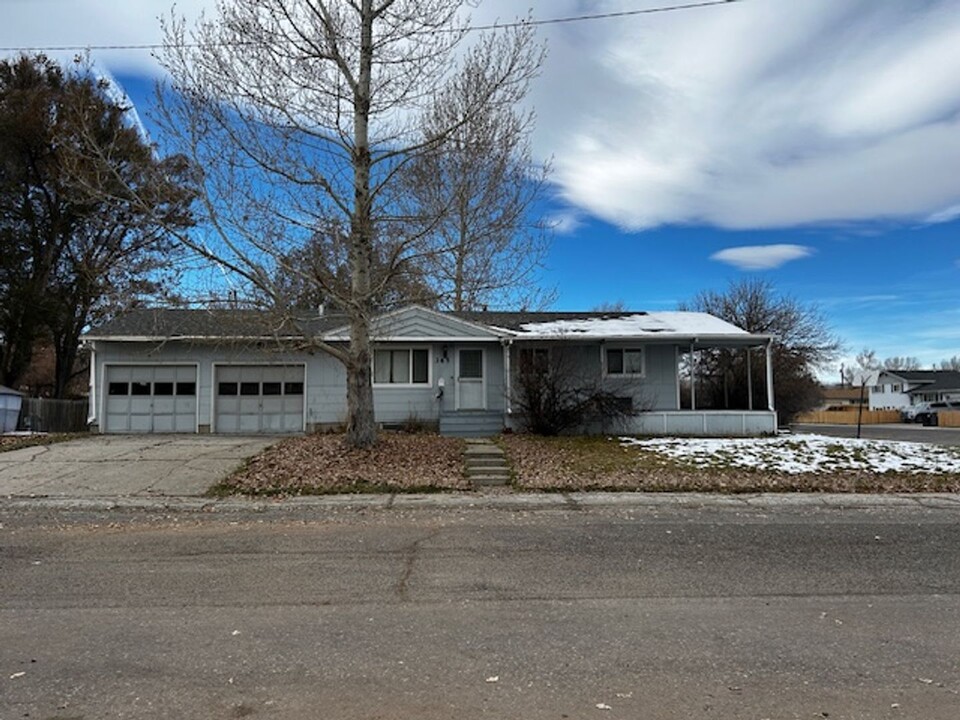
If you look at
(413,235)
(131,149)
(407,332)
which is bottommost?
(407,332)

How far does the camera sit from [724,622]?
4.69 meters

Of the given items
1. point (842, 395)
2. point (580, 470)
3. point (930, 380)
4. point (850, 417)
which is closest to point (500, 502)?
point (580, 470)

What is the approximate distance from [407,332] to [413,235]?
20.3 feet

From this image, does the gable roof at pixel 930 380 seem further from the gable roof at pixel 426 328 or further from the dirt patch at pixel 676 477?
the dirt patch at pixel 676 477

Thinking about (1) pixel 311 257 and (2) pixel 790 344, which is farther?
(2) pixel 790 344

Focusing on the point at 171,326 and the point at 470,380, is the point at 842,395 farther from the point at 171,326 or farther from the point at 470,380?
the point at 171,326

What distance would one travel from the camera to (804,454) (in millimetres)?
14609

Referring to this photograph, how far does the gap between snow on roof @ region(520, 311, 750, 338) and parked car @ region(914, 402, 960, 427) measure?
35205 mm

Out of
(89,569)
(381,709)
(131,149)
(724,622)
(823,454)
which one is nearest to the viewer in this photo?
(381,709)

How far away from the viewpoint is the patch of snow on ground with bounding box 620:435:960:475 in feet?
42.9

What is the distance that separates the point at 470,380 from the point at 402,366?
2.02 m

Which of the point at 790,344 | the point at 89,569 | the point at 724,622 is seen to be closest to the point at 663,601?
the point at 724,622

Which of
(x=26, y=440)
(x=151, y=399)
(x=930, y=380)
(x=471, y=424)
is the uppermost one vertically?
(x=930, y=380)

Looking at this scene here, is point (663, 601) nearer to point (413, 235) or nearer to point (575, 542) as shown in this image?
point (575, 542)
